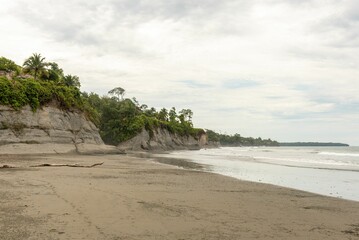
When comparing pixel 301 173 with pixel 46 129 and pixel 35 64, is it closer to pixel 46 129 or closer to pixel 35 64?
pixel 46 129

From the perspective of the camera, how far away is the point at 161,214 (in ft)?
25.4

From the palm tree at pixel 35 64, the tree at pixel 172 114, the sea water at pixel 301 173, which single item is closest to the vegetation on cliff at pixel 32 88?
the palm tree at pixel 35 64

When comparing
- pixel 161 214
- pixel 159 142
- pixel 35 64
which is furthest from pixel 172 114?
pixel 161 214

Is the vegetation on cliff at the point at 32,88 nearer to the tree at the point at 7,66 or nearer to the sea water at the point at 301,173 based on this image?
the tree at the point at 7,66

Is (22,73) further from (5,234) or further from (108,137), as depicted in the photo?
(5,234)

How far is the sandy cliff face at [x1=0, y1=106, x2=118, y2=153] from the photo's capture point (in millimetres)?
33281

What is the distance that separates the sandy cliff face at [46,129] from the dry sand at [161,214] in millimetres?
24157

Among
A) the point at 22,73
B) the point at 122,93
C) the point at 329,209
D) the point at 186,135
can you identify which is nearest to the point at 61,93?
the point at 22,73

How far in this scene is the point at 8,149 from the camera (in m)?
31.4

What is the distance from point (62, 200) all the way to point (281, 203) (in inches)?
259

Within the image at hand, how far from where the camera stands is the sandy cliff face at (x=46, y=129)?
3328cm

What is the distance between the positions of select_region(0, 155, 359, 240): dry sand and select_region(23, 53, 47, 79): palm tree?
39712 mm

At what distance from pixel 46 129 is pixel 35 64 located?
14721 millimetres

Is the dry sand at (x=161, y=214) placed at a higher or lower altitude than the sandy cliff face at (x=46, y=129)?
lower
